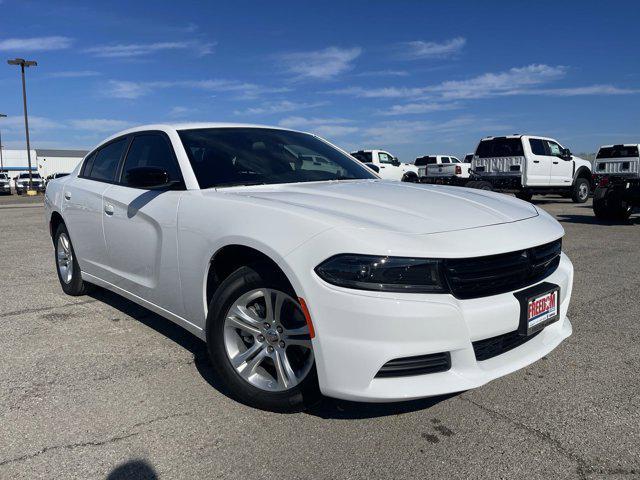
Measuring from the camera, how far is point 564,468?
86.4 inches

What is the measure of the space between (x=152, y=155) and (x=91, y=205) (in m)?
0.83

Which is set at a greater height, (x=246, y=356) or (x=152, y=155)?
(x=152, y=155)

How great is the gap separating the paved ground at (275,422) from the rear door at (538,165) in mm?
12698

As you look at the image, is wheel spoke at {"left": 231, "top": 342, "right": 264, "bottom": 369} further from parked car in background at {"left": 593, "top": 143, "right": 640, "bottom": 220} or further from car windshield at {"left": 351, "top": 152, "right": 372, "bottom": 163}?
car windshield at {"left": 351, "top": 152, "right": 372, "bottom": 163}

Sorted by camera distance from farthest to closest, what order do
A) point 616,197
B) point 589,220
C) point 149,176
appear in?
point 589,220 < point 616,197 < point 149,176

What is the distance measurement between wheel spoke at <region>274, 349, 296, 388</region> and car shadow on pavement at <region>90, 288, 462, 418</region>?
0.21 meters

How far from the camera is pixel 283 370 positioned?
258 cm

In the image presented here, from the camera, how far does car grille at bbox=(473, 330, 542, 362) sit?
2.37 metres

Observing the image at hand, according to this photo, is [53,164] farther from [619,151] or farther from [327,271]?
[327,271]

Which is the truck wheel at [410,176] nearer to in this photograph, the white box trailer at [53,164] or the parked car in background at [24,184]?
the parked car in background at [24,184]

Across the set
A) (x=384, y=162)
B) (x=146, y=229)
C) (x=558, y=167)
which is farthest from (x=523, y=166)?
(x=146, y=229)

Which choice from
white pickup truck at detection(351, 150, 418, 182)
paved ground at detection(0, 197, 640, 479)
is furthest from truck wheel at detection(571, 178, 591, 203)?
paved ground at detection(0, 197, 640, 479)

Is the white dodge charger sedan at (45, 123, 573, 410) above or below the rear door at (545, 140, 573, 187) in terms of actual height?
below

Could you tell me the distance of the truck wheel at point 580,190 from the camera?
17369 mm
